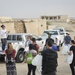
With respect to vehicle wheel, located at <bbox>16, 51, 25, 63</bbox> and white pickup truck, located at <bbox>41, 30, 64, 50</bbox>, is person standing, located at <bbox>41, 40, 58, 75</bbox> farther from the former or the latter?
white pickup truck, located at <bbox>41, 30, 64, 50</bbox>

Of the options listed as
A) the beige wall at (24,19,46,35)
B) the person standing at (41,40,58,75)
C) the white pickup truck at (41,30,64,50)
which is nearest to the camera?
the person standing at (41,40,58,75)

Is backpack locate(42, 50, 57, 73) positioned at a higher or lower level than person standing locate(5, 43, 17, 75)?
higher

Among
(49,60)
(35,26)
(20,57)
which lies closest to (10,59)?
(49,60)

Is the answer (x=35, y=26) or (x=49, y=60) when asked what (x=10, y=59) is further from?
(x=35, y=26)

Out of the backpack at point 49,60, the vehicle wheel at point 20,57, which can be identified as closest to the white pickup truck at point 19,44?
the vehicle wheel at point 20,57

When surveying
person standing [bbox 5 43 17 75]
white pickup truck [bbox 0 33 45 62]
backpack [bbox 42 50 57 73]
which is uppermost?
backpack [bbox 42 50 57 73]

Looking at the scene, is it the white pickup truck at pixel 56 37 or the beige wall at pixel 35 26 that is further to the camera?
the beige wall at pixel 35 26

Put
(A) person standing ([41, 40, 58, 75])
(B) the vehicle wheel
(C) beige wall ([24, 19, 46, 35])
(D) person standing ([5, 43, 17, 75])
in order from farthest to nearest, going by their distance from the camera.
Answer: (C) beige wall ([24, 19, 46, 35])
(B) the vehicle wheel
(D) person standing ([5, 43, 17, 75])
(A) person standing ([41, 40, 58, 75])

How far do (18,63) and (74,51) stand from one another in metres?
6.34

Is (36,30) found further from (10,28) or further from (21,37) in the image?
(21,37)

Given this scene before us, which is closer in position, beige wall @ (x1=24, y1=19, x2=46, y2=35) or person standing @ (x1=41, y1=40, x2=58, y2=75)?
person standing @ (x1=41, y1=40, x2=58, y2=75)

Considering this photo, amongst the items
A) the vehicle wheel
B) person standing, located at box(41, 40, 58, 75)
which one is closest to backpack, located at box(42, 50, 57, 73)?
person standing, located at box(41, 40, 58, 75)

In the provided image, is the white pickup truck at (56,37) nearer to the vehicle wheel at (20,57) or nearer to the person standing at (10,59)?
the vehicle wheel at (20,57)

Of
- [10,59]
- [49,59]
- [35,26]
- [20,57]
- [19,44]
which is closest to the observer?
[49,59]
